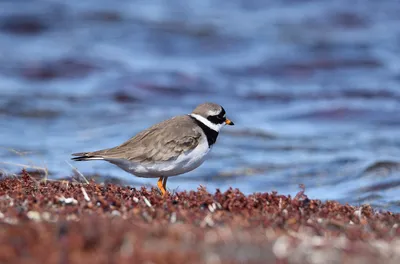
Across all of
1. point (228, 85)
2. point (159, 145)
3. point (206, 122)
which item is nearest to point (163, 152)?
point (159, 145)

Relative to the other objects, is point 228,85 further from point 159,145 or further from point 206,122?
point 159,145

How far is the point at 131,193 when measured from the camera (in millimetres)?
6812

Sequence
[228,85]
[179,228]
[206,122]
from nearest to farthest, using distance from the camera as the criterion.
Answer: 1. [179,228]
2. [206,122]
3. [228,85]

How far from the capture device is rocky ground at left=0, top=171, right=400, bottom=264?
4051mm

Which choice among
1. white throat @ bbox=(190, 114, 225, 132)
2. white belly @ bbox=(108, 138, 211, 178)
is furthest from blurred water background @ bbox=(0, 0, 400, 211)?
white throat @ bbox=(190, 114, 225, 132)

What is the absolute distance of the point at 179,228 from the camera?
464cm

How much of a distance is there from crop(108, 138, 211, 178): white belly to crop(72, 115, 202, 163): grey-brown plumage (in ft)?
0.16

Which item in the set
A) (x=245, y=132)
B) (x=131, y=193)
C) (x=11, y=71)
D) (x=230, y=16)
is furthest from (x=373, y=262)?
(x=230, y=16)

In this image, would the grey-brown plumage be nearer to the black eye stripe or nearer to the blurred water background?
the black eye stripe

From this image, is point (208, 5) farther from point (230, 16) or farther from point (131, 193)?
point (131, 193)

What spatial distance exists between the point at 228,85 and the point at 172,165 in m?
12.5

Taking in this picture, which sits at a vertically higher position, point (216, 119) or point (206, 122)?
point (216, 119)

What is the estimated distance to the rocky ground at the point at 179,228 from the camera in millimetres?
4051

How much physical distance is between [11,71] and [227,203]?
1611 centimetres
